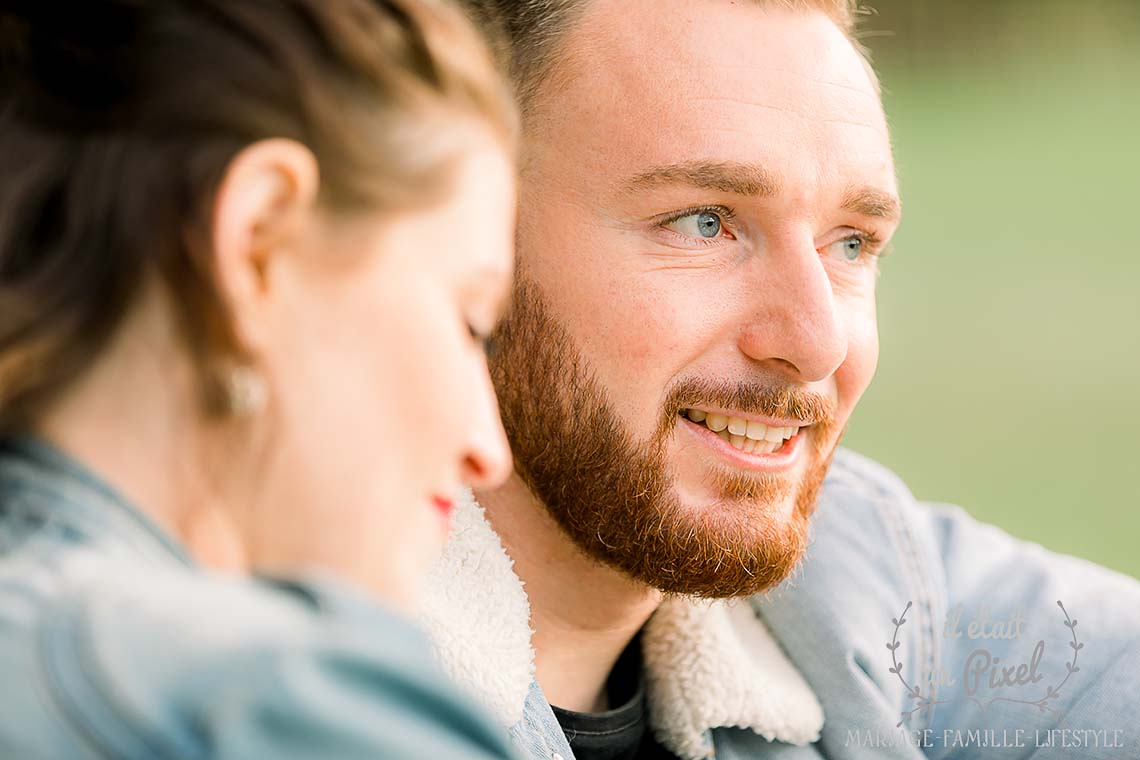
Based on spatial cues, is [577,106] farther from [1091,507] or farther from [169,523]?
[1091,507]

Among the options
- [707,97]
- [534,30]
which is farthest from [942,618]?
[534,30]

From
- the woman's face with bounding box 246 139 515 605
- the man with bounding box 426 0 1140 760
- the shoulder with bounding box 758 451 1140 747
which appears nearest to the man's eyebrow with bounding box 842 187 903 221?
the man with bounding box 426 0 1140 760

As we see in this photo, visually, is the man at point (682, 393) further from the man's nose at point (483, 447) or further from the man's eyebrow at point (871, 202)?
the man's nose at point (483, 447)

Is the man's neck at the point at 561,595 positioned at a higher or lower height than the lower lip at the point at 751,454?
lower

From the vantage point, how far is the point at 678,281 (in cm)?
146

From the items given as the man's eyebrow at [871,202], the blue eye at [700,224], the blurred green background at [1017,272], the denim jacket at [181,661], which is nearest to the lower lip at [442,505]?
the denim jacket at [181,661]

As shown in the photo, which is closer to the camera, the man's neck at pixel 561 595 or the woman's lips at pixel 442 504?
the woman's lips at pixel 442 504

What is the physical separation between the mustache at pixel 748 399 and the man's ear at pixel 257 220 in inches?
29.1

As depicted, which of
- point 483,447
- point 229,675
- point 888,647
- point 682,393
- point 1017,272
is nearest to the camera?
point 229,675

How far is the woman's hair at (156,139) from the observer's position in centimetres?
74

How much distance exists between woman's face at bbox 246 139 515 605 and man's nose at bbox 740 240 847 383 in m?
0.65

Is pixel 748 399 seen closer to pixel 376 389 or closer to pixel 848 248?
pixel 848 248

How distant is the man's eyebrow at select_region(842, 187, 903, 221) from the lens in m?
1.53

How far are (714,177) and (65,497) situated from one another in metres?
0.91
